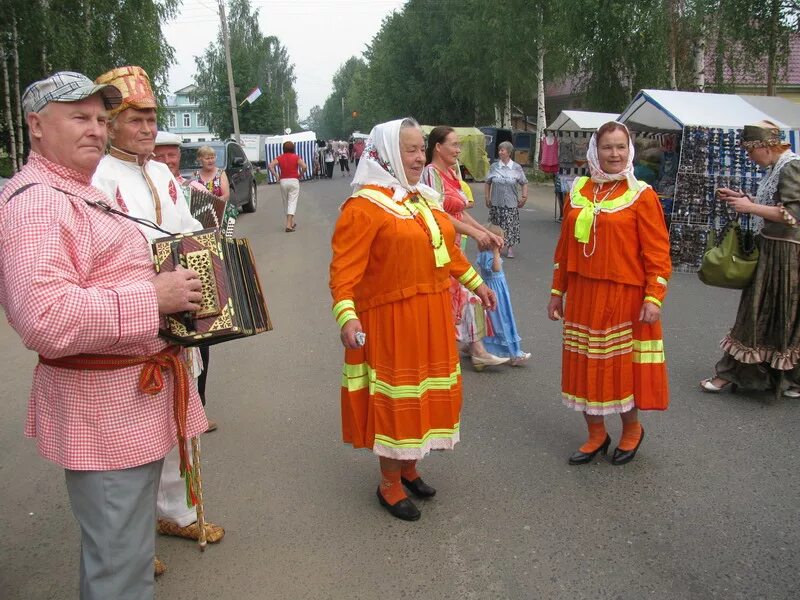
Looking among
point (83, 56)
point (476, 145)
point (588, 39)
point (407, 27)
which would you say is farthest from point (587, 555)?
point (407, 27)

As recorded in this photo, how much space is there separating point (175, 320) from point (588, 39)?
21628mm

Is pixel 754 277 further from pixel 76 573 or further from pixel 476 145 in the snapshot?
pixel 476 145

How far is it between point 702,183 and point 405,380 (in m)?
8.80

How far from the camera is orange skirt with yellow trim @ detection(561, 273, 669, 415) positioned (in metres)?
3.81

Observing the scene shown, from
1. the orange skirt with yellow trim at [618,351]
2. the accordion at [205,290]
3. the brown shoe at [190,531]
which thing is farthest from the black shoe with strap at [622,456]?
the accordion at [205,290]

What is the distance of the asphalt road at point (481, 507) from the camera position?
118 inches

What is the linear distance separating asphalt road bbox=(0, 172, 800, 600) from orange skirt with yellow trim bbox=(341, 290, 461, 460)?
49cm

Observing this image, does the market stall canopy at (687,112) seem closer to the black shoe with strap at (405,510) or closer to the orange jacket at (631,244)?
the orange jacket at (631,244)

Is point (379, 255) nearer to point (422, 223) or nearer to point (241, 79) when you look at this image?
point (422, 223)

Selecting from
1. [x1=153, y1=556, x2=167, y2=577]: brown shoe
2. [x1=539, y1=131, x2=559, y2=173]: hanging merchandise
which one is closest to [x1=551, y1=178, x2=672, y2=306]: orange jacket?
[x1=153, y1=556, x2=167, y2=577]: brown shoe

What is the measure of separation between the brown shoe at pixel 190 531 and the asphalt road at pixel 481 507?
46 millimetres

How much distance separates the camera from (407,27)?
42844 mm

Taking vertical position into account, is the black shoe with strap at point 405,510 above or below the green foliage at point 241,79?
below

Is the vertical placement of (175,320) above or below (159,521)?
above
